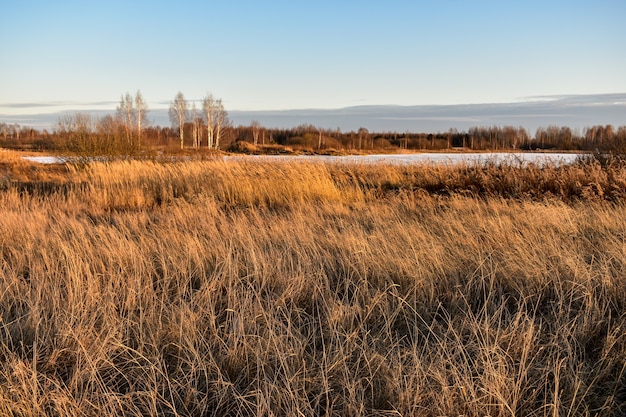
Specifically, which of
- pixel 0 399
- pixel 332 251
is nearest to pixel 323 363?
pixel 0 399

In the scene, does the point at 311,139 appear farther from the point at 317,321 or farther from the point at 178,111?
the point at 317,321

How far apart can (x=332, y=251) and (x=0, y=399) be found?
303cm

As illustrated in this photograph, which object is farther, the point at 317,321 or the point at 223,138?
the point at 223,138

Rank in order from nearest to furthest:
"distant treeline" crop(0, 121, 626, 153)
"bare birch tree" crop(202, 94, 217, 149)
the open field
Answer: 1. the open field
2. "distant treeline" crop(0, 121, 626, 153)
3. "bare birch tree" crop(202, 94, 217, 149)

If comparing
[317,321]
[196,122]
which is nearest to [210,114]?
[196,122]

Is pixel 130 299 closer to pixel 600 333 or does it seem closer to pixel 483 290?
pixel 483 290

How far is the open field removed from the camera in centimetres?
208

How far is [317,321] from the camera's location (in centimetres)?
296

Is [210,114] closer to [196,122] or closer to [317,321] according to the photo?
[196,122]

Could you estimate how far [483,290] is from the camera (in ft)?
11.2

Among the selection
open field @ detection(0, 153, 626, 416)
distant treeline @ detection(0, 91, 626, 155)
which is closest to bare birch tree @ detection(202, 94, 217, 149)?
distant treeline @ detection(0, 91, 626, 155)

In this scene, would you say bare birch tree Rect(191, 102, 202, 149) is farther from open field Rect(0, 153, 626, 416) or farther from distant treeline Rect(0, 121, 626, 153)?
open field Rect(0, 153, 626, 416)

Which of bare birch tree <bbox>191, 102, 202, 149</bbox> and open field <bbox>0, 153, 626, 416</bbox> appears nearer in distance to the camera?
open field <bbox>0, 153, 626, 416</bbox>

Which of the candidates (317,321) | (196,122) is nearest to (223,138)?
(196,122)
